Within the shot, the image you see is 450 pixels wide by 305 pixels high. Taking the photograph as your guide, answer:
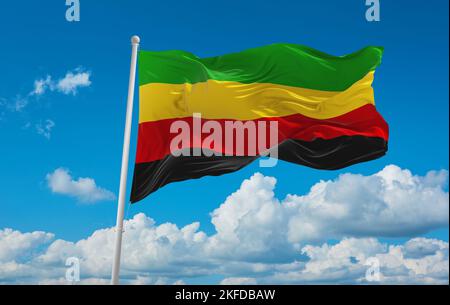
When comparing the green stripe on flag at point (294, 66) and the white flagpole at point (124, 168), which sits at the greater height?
the green stripe on flag at point (294, 66)

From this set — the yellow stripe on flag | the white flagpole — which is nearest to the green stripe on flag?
the yellow stripe on flag

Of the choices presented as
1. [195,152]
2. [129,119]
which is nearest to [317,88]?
[195,152]

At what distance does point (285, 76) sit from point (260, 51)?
39.6 inches

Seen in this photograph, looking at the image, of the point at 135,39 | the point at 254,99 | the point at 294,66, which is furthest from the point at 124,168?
the point at 294,66

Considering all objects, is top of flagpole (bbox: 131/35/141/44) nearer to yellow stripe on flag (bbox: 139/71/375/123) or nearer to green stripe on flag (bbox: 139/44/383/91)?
yellow stripe on flag (bbox: 139/71/375/123)

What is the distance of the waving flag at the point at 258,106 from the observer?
47.2ft

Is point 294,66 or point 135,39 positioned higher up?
point 294,66

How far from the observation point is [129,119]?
45.1 ft

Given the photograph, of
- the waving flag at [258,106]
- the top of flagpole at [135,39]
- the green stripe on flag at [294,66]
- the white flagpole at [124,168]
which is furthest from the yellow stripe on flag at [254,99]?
the top of flagpole at [135,39]

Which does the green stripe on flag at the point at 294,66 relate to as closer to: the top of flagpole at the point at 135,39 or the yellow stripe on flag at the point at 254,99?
the yellow stripe on flag at the point at 254,99

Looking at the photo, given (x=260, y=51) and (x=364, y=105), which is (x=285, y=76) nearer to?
(x=260, y=51)

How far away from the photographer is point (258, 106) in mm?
16078

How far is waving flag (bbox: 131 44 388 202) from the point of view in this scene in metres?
14.4

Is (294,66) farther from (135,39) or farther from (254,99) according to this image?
(135,39)
